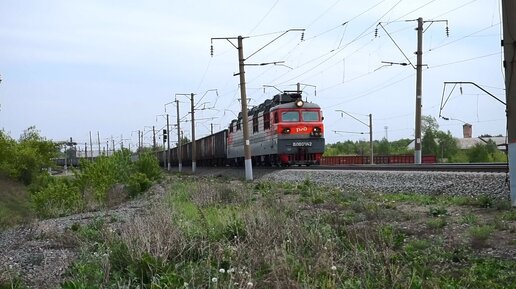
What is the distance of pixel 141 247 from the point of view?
7680mm

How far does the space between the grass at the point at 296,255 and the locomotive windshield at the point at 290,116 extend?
2129cm

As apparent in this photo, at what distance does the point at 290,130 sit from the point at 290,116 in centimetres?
76

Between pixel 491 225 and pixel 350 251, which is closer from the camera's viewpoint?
pixel 350 251

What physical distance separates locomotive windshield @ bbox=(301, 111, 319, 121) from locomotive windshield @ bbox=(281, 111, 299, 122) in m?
0.70

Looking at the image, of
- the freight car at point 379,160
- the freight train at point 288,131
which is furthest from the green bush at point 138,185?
the freight car at point 379,160

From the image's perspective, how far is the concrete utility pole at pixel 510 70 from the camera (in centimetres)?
1170

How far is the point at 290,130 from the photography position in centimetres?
3225

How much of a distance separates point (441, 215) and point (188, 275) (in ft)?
18.7

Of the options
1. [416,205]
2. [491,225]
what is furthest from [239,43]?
[491,225]

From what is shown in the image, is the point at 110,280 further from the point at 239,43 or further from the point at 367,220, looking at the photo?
the point at 239,43

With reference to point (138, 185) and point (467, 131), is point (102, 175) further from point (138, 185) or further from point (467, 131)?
point (467, 131)

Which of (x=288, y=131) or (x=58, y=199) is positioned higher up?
(x=288, y=131)

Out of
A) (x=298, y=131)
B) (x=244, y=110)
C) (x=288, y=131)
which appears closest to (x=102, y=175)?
(x=244, y=110)

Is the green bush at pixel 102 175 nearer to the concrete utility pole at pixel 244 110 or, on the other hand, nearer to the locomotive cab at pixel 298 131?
the concrete utility pole at pixel 244 110
